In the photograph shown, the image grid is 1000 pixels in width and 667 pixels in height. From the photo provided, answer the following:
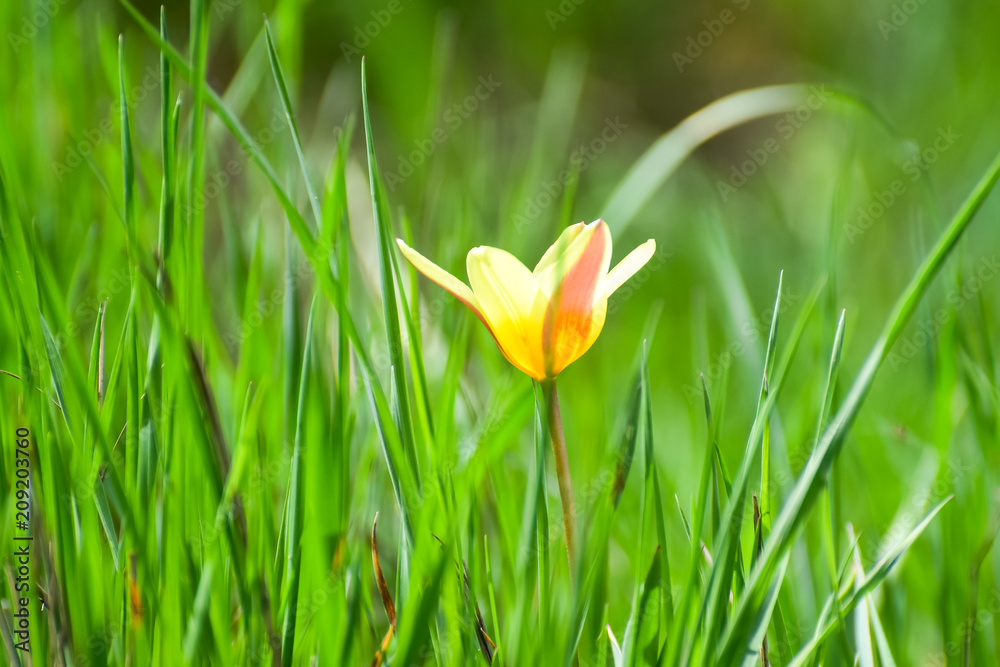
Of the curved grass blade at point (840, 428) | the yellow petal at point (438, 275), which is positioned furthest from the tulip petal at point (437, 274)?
the curved grass blade at point (840, 428)

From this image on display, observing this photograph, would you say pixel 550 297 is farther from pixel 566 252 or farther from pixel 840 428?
pixel 840 428

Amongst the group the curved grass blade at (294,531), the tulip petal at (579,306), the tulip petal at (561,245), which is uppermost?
the tulip petal at (561,245)

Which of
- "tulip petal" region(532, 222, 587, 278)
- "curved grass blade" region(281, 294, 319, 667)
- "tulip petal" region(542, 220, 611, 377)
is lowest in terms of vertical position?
"curved grass blade" region(281, 294, 319, 667)

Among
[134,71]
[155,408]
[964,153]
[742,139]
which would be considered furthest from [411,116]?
[155,408]

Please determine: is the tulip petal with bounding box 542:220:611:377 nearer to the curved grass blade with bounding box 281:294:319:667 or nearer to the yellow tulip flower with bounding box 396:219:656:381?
the yellow tulip flower with bounding box 396:219:656:381

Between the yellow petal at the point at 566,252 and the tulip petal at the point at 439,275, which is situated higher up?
the yellow petal at the point at 566,252

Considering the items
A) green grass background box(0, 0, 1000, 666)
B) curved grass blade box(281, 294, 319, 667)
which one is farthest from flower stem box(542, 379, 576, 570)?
curved grass blade box(281, 294, 319, 667)

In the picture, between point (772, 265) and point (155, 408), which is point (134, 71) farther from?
point (772, 265)

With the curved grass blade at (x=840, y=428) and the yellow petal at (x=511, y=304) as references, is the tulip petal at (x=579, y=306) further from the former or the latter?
the curved grass blade at (x=840, y=428)

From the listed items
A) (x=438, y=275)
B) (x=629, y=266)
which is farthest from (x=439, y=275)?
(x=629, y=266)
